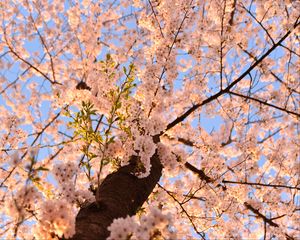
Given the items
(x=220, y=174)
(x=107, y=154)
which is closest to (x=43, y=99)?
(x=220, y=174)

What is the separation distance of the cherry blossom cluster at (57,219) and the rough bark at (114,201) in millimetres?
166

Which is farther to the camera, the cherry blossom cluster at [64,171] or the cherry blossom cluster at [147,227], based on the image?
the cherry blossom cluster at [64,171]

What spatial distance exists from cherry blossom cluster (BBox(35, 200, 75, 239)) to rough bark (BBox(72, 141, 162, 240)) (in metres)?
0.17

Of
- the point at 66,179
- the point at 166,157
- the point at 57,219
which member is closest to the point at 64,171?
the point at 66,179

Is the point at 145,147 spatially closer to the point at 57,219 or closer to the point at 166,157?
the point at 166,157

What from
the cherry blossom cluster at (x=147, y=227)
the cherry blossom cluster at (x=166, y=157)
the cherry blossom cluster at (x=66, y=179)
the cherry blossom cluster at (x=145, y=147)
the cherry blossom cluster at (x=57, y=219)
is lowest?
the cherry blossom cluster at (x=57, y=219)

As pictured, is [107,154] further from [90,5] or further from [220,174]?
[90,5]

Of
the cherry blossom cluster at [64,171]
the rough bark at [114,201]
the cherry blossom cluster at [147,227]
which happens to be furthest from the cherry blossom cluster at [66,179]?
the cherry blossom cluster at [147,227]

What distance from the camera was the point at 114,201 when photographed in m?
2.60

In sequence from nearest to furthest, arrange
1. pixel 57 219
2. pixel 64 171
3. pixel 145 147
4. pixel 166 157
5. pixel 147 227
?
pixel 147 227 < pixel 57 219 < pixel 64 171 < pixel 145 147 < pixel 166 157

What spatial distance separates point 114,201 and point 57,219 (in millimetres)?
788

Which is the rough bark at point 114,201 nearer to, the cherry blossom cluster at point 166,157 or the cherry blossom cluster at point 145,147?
the cherry blossom cluster at point 166,157

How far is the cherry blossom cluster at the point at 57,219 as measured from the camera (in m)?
1.85

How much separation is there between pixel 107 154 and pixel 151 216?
58.1 inches
